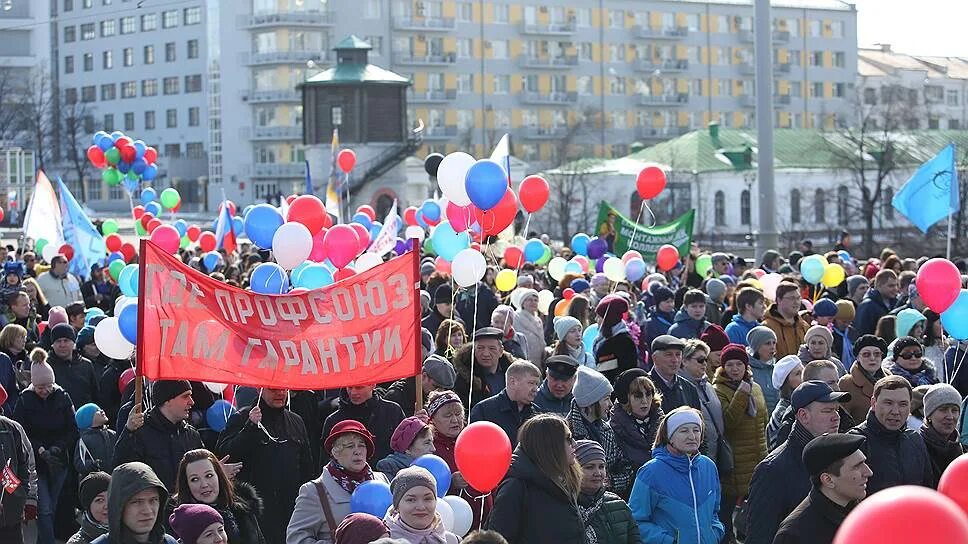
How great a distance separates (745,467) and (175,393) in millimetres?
3534

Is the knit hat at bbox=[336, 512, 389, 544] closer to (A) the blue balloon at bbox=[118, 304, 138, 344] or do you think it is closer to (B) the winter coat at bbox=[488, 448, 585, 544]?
(B) the winter coat at bbox=[488, 448, 585, 544]

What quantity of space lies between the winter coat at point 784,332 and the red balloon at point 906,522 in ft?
29.3

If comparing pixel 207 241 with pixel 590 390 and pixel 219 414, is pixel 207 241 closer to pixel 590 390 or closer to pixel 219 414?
pixel 219 414

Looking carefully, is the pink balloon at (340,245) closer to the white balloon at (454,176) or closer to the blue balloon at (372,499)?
the white balloon at (454,176)

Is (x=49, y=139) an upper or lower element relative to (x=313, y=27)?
lower

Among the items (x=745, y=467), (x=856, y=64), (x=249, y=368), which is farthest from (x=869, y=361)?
(x=856, y=64)

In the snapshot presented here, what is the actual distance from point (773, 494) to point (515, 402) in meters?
2.34

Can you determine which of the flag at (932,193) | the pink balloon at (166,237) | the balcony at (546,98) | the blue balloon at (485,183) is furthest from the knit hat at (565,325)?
the balcony at (546,98)

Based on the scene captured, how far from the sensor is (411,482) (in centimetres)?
665

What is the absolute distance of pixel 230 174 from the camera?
3147 inches

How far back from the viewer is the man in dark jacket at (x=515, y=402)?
9.19 m

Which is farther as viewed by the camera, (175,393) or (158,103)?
(158,103)

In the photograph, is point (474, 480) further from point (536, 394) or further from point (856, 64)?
point (856, 64)

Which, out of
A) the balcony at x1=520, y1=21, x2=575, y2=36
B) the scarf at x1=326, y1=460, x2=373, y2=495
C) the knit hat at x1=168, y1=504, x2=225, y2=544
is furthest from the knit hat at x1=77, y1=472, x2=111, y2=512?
the balcony at x1=520, y1=21, x2=575, y2=36
